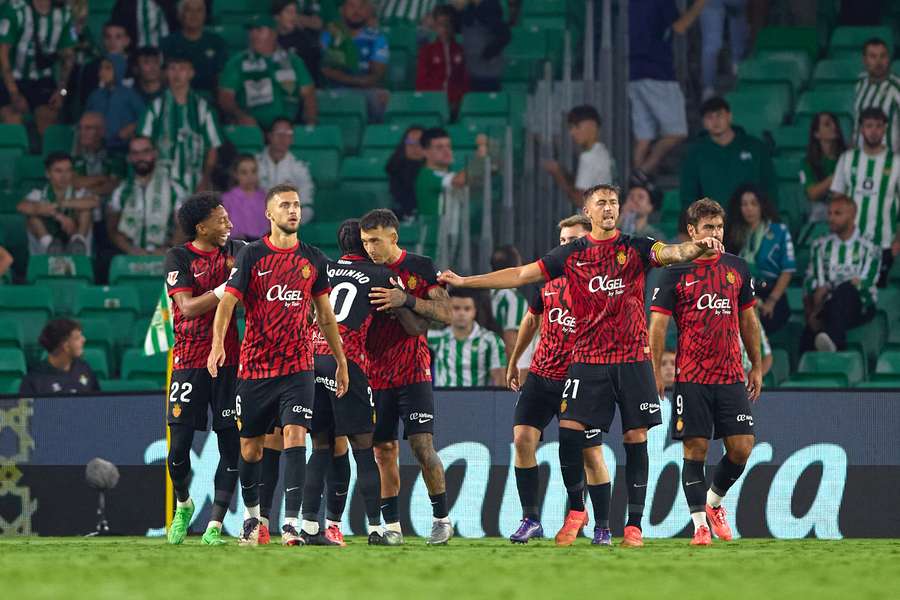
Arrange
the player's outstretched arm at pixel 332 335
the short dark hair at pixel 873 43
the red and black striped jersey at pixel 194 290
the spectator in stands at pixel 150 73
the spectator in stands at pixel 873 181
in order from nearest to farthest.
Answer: the player's outstretched arm at pixel 332 335 → the red and black striped jersey at pixel 194 290 → the spectator in stands at pixel 873 181 → the short dark hair at pixel 873 43 → the spectator in stands at pixel 150 73

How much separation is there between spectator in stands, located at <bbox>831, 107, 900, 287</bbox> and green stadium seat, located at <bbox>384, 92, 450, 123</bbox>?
452cm

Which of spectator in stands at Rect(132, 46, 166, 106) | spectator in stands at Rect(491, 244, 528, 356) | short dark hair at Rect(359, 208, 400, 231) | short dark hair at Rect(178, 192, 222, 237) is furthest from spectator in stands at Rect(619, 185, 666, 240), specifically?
short dark hair at Rect(178, 192, 222, 237)

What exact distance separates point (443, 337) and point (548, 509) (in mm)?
2066

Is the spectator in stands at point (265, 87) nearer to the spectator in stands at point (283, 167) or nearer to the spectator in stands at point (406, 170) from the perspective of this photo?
the spectator in stands at point (283, 167)

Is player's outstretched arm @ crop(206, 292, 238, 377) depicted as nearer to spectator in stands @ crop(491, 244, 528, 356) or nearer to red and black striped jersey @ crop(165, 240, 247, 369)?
red and black striped jersey @ crop(165, 240, 247, 369)

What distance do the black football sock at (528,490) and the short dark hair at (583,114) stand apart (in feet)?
18.1

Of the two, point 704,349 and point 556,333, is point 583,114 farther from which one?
point 704,349

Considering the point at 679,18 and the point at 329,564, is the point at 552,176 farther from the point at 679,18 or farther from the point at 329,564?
the point at 329,564

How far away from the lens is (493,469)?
13.3 meters

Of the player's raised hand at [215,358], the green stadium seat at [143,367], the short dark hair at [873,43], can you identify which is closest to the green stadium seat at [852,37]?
the short dark hair at [873,43]

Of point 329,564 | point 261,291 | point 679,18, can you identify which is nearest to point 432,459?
point 261,291

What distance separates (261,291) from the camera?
398 inches

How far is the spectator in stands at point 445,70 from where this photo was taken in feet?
61.7

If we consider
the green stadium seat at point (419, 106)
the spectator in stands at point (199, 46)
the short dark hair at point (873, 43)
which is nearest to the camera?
the short dark hair at point (873, 43)
